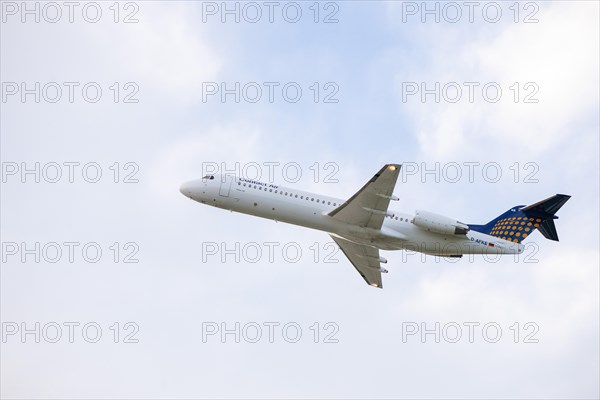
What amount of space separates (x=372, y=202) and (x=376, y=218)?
1.07m

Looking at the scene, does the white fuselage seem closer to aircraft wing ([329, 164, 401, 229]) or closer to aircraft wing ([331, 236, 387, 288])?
aircraft wing ([329, 164, 401, 229])

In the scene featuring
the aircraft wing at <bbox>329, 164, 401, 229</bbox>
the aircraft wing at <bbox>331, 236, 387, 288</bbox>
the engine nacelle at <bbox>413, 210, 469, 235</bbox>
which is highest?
the aircraft wing at <bbox>329, 164, 401, 229</bbox>

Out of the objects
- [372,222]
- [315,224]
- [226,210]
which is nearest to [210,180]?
[226,210]

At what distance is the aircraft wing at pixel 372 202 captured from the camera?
40.2 meters

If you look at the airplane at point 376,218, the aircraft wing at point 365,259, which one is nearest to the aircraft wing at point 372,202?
the airplane at point 376,218

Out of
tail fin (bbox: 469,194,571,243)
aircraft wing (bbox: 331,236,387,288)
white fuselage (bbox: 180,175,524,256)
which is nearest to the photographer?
white fuselage (bbox: 180,175,524,256)

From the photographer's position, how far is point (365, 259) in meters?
48.5

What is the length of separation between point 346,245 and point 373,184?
8250mm

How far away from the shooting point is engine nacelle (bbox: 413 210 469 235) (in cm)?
4284

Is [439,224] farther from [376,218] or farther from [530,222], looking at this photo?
[530,222]

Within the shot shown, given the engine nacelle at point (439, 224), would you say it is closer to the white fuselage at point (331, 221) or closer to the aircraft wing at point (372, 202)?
the white fuselage at point (331, 221)

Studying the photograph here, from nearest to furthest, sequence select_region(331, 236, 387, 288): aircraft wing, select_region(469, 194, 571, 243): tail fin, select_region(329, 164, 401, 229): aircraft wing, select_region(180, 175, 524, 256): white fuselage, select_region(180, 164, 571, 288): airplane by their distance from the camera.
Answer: select_region(329, 164, 401, 229): aircraft wing, select_region(180, 164, 571, 288): airplane, select_region(180, 175, 524, 256): white fuselage, select_region(469, 194, 571, 243): tail fin, select_region(331, 236, 387, 288): aircraft wing

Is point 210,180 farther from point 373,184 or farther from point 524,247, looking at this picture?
point 524,247

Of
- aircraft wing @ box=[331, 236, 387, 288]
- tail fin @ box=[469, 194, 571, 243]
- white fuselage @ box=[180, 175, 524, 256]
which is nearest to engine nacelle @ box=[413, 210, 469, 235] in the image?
white fuselage @ box=[180, 175, 524, 256]
